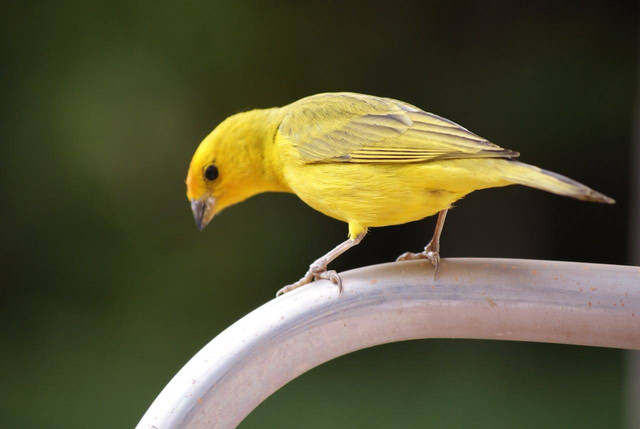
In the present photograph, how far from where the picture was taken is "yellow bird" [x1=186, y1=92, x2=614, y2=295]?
5.96 feet

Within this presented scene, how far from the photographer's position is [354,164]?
210cm

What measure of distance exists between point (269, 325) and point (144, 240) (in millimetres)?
3932

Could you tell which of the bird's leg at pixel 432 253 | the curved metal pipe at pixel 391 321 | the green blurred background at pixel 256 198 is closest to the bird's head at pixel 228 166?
the bird's leg at pixel 432 253

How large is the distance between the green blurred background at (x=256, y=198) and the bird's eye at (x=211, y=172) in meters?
2.58

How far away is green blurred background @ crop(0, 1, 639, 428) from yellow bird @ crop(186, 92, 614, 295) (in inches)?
101

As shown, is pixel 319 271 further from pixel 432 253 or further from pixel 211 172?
pixel 211 172

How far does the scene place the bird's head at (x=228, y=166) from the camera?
2.35m

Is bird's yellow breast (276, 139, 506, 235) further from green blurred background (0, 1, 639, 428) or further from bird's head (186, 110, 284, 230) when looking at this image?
green blurred background (0, 1, 639, 428)

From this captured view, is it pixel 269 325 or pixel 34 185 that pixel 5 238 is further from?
pixel 269 325

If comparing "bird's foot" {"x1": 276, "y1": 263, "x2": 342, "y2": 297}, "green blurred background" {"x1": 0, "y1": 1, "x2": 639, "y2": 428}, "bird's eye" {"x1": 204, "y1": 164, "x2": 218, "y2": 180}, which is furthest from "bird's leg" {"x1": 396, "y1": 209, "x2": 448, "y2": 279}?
"green blurred background" {"x1": 0, "y1": 1, "x2": 639, "y2": 428}

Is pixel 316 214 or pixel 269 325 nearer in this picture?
pixel 269 325

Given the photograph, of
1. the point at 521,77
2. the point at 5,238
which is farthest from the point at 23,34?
the point at 521,77

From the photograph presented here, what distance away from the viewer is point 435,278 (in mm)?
1676

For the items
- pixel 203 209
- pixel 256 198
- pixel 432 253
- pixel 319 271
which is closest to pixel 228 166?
pixel 203 209
